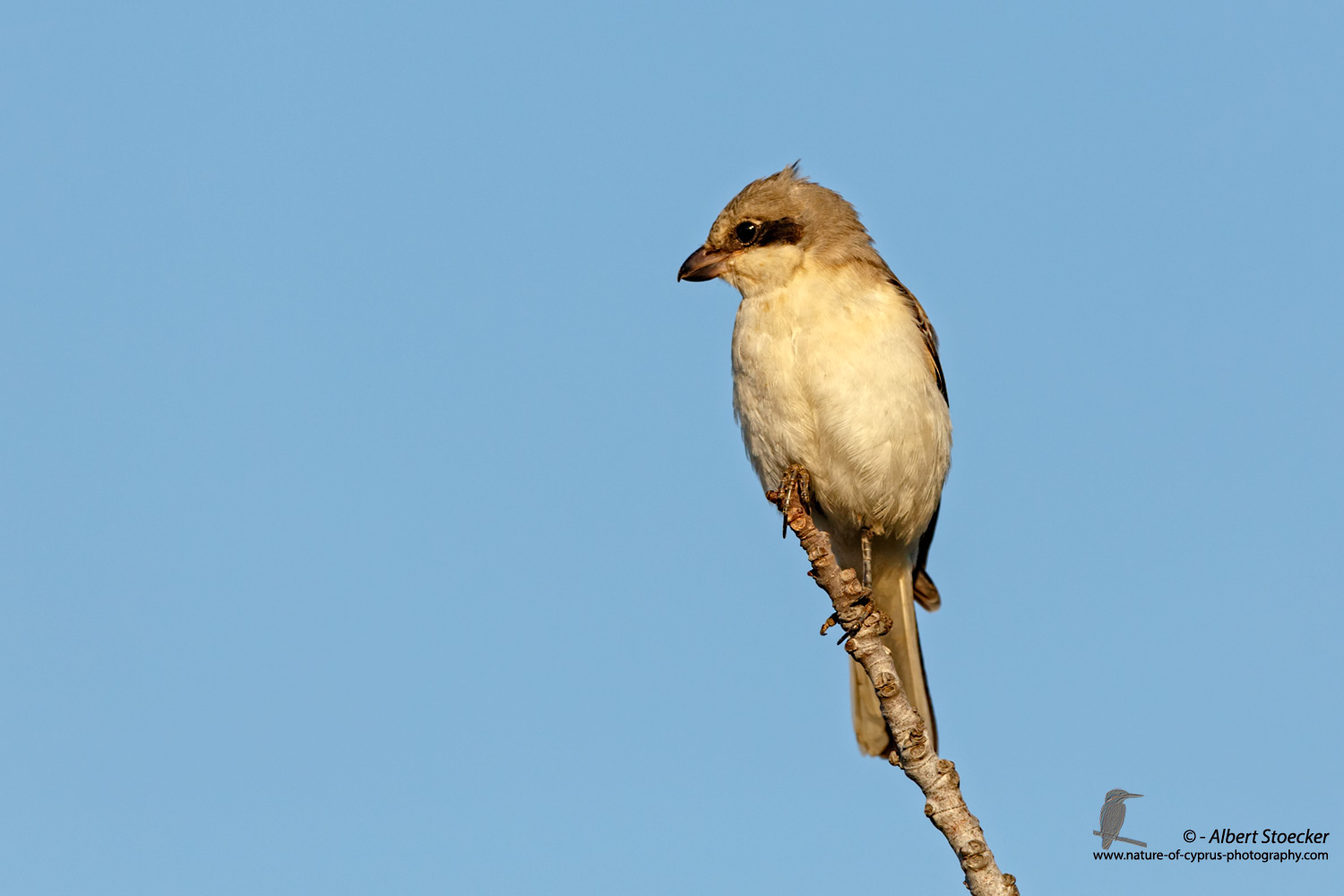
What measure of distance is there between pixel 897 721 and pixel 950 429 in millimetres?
3564

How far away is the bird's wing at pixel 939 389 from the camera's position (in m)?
8.86

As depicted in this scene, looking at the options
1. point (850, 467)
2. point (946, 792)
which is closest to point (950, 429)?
point (850, 467)

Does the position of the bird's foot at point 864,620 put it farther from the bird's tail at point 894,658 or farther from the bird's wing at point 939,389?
the bird's wing at point 939,389

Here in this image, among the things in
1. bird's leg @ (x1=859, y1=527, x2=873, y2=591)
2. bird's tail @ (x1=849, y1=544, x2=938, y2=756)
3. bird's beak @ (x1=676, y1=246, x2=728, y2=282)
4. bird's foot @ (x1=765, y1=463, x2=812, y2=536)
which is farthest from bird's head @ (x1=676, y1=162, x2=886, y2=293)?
bird's tail @ (x1=849, y1=544, x2=938, y2=756)

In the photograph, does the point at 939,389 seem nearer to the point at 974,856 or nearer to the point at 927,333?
the point at 927,333

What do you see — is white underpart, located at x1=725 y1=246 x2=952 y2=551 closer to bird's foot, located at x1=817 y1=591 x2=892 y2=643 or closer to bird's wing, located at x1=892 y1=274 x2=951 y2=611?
bird's wing, located at x1=892 y1=274 x2=951 y2=611

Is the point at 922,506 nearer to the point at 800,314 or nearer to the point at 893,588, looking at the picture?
the point at 893,588

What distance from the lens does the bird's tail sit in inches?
327

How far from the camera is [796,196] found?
8867 mm

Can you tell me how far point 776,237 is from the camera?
862cm

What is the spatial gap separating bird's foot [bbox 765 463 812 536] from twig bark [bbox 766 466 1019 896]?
29 centimetres

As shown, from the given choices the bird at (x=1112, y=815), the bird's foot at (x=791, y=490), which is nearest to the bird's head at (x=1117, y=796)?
the bird at (x=1112, y=815)

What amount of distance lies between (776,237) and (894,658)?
2914 mm

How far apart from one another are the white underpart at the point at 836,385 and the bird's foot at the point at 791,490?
60mm
